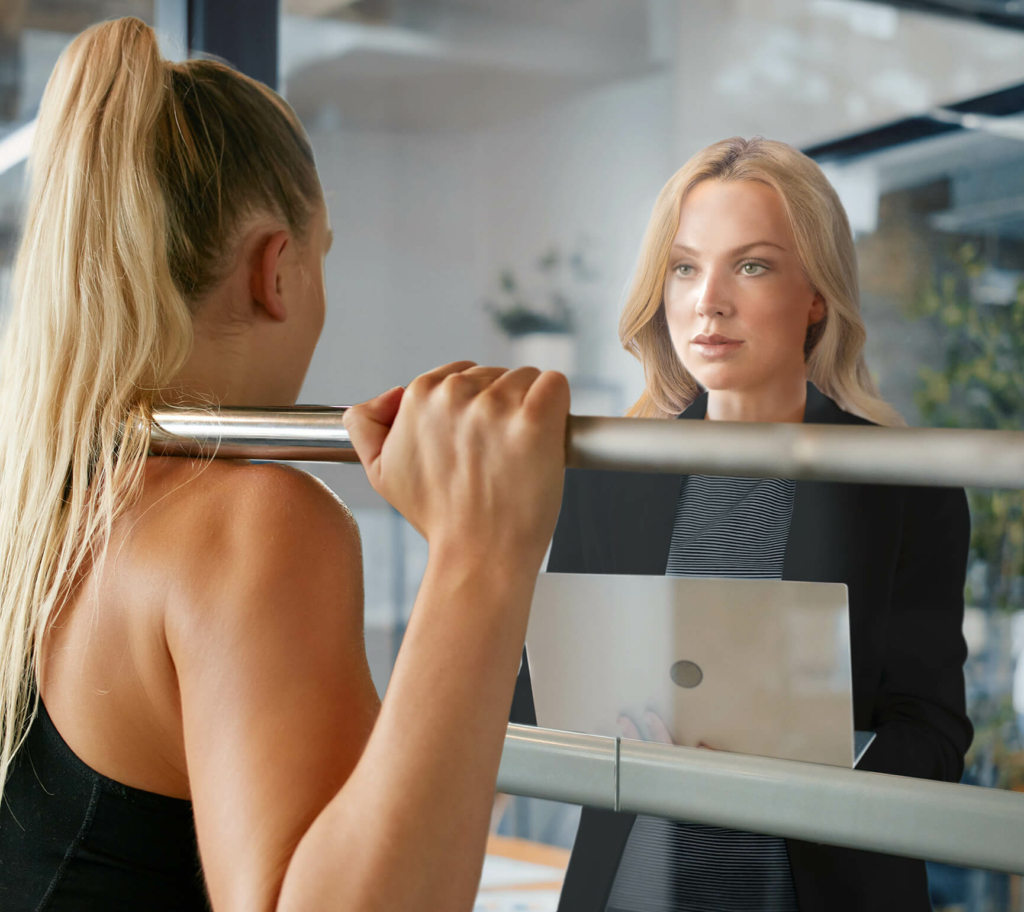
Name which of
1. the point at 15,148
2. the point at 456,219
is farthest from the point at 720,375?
the point at 15,148

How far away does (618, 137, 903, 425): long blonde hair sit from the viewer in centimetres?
72

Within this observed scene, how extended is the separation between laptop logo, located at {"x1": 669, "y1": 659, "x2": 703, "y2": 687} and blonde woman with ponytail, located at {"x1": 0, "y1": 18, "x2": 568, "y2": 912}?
0.74 feet

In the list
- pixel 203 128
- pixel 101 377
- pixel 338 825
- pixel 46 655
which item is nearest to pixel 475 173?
pixel 203 128

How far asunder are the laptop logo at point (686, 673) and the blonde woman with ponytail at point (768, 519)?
0.10ft

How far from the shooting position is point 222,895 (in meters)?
0.50

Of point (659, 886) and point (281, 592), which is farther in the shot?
point (659, 886)

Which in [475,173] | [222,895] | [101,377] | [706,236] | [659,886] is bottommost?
[659,886]

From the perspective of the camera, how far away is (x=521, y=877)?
3.12 feet

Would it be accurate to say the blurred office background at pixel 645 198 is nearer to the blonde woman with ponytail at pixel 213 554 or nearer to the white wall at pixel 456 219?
the white wall at pixel 456 219

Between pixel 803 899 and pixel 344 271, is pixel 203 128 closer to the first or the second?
pixel 344 271

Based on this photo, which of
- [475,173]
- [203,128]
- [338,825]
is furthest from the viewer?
[475,173]

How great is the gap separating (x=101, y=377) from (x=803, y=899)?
1.95ft

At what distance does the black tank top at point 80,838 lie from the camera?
0.64 metres

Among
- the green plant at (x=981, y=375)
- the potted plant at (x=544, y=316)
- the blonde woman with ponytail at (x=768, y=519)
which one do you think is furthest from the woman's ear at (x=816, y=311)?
the potted plant at (x=544, y=316)
